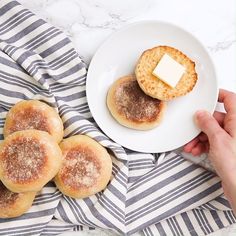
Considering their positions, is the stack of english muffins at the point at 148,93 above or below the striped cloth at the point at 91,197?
above

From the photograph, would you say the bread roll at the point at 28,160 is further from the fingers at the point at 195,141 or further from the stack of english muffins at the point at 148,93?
the fingers at the point at 195,141

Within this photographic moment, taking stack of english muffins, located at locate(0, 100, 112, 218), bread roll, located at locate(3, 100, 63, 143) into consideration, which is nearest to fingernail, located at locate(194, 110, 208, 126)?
stack of english muffins, located at locate(0, 100, 112, 218)

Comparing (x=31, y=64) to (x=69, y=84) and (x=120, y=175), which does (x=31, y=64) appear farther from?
(x=120, y=175)

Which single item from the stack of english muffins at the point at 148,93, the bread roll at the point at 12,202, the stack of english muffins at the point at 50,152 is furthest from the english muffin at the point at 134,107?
the bread roll at the point at 12,202

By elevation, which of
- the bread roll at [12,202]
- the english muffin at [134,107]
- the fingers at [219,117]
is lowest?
the bread roll at [12,202]

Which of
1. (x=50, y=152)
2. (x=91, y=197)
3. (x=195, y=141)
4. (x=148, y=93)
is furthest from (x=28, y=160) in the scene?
(x=195, y=141)

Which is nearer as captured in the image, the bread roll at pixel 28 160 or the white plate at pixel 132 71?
the bread roll at pixel 28 160
